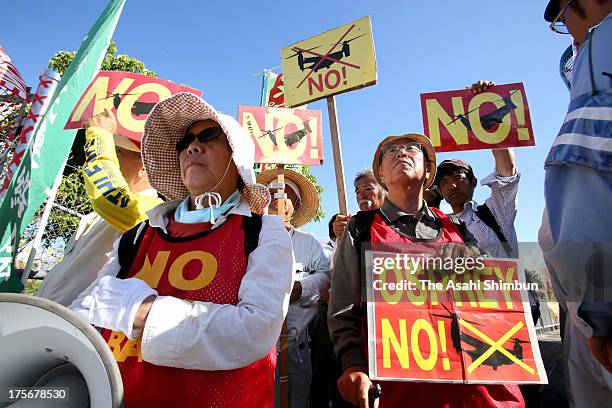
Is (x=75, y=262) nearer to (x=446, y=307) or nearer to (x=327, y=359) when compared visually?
(x=446, y=307)

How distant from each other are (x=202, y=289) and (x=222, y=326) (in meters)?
0.20

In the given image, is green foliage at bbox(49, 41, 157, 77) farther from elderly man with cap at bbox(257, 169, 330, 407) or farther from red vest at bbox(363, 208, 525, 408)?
red vest at bbox(363, 208, 525, 408)

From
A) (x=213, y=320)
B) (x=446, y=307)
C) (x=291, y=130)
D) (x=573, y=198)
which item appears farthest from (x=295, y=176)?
(x=573, y=198)

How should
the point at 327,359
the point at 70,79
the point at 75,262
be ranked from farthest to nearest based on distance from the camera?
the point at 327,359 < the point at 70,79 < the point at 75,262

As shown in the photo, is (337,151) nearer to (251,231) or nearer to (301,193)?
(301,193)

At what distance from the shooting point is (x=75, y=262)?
181 cm

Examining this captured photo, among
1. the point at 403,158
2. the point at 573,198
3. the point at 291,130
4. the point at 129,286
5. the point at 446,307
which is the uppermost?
the point at 291,130

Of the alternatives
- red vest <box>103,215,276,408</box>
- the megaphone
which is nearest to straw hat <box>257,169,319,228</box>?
red vest <box>103,215,276,408</box>

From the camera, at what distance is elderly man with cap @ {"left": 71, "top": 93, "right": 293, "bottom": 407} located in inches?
44.4

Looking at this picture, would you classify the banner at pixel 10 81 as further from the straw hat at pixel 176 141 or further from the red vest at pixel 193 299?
the red vest at pixel 193 299

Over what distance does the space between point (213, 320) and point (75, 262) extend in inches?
41.7

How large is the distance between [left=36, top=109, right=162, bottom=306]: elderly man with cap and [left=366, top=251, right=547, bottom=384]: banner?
1.11m

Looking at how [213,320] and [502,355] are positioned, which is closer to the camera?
[213,320]

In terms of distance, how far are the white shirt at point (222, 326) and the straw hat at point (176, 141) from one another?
43 centimetres
